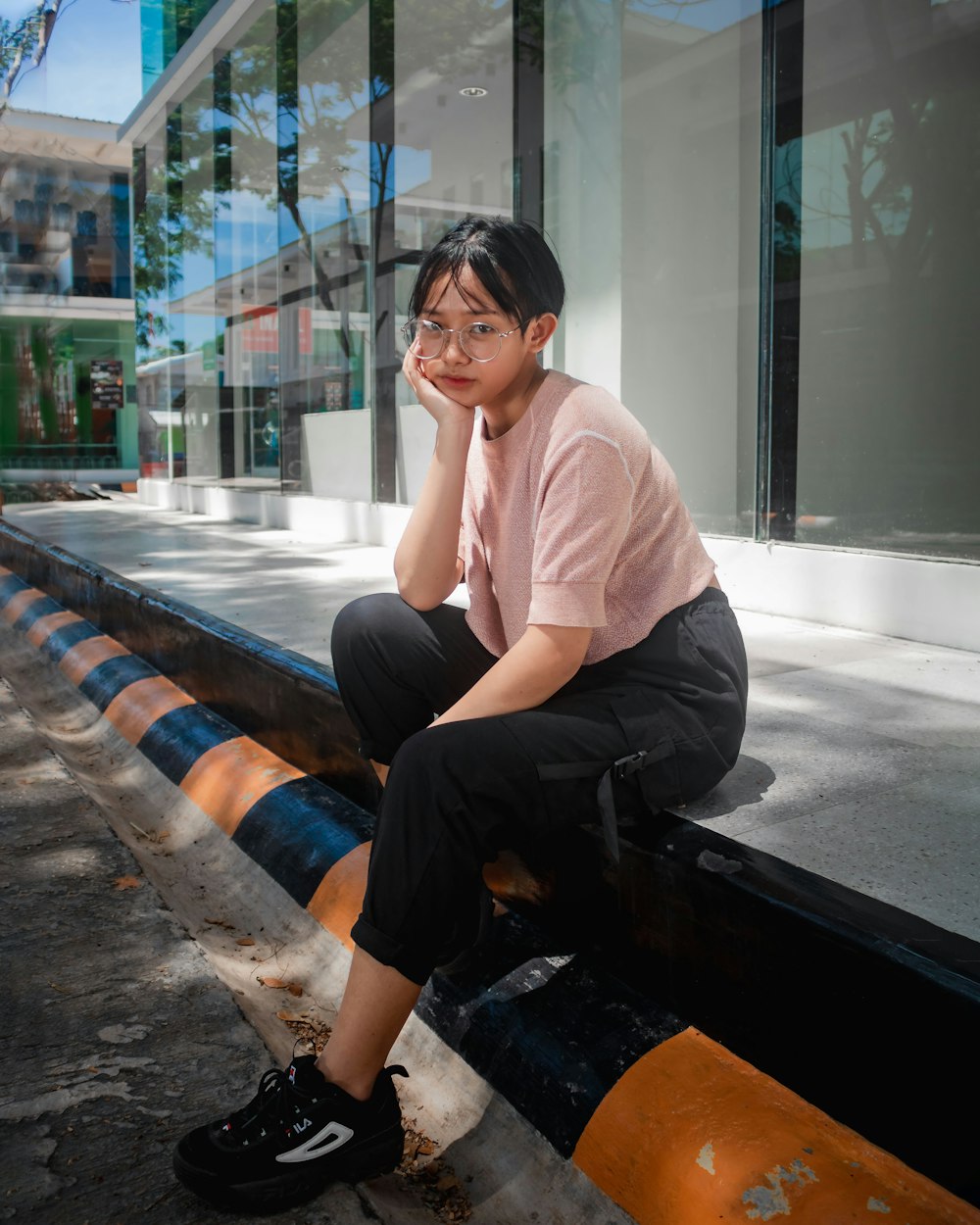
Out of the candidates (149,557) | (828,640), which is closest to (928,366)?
(828,640)

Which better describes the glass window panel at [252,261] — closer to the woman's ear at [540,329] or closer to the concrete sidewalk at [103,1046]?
the concrete sidewalk at [103,1046]

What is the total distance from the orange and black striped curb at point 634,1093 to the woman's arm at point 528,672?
0.33m

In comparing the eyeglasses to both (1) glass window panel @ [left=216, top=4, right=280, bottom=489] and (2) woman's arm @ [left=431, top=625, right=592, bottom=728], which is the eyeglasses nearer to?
(2) woman's arm @ [left=431, top=625, right=592, bottom=728]

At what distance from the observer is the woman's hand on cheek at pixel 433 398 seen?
212 cm

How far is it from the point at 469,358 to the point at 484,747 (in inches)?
27.3

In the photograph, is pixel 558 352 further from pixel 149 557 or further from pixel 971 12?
pixel 149 557

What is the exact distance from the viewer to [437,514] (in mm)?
2182

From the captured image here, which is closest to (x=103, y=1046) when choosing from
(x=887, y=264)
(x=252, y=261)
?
(x=887, y=264)

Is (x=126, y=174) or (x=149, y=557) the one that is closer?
(x=149, y=557)

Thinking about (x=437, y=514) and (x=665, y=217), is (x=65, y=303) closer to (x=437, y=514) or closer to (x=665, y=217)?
(x=665, y=217)

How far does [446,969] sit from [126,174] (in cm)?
1575

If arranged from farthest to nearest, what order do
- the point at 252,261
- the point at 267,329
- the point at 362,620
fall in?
the point at 252,261, the point at 267,329, the point at 362,620

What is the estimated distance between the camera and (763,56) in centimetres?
513

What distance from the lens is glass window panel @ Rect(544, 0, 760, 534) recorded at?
18.3ft
